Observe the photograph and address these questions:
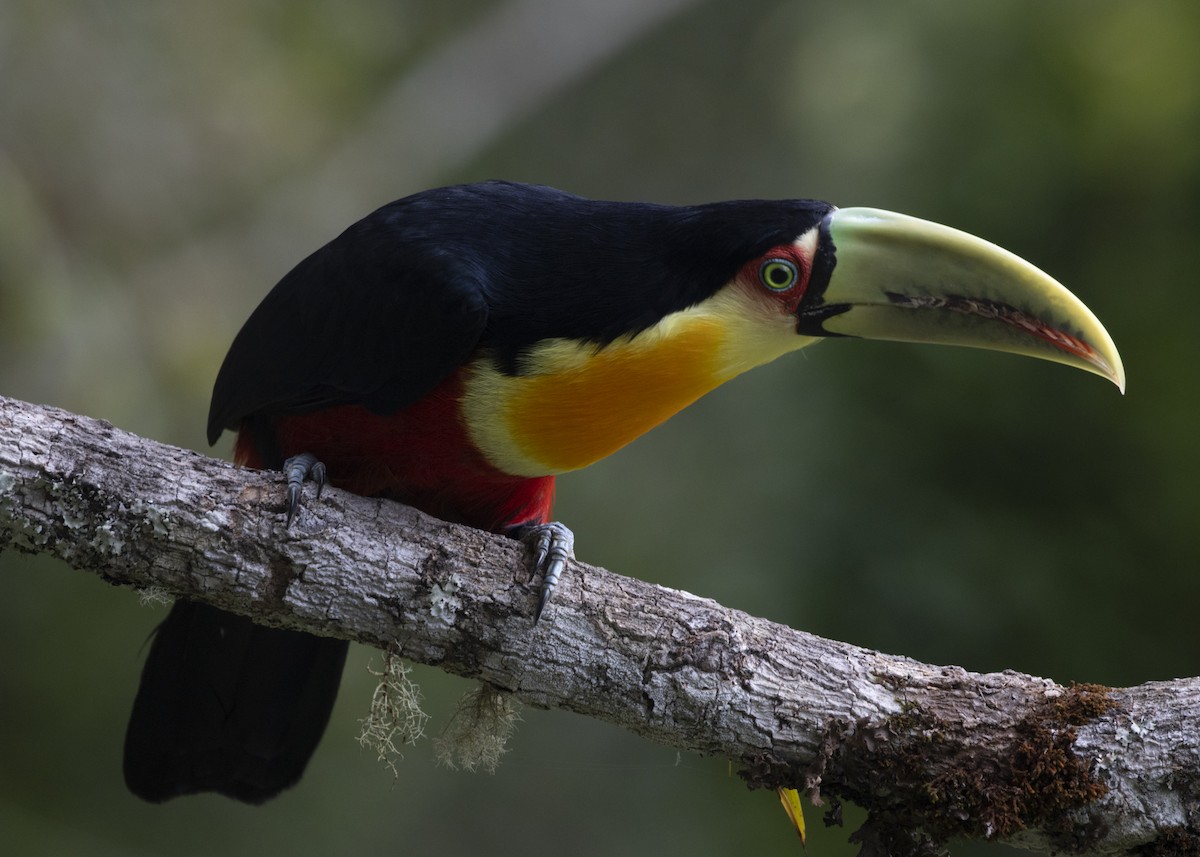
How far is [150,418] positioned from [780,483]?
8.23 ft

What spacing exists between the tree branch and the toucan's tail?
68cm

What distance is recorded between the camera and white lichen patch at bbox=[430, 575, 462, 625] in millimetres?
2248

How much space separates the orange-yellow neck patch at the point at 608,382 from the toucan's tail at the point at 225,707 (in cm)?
84

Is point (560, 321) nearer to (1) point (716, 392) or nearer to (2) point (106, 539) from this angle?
(2) point (106, 539)

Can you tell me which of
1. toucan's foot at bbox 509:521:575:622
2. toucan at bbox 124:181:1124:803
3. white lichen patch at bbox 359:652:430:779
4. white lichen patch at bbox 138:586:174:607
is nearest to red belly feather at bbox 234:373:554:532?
toucan at bbox 124:181:1124:803

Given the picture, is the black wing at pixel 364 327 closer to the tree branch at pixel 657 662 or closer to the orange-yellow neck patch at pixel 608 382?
the orange-yellow neck patch at pixel 608 382

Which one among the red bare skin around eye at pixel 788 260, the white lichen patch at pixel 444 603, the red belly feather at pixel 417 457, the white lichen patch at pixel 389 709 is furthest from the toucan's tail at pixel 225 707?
the red bare skin around eye at pixel 788 260

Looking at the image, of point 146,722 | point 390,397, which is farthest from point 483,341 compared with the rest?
point 146,722

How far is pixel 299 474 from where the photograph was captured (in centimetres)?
242

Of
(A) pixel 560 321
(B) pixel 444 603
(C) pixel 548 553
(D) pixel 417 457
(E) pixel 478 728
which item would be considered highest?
(A) pixel 560 321

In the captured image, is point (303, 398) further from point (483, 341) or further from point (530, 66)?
point (530, 66)

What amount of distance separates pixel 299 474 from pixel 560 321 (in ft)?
2.00

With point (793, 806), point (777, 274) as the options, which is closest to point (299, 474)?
point (777, 274)

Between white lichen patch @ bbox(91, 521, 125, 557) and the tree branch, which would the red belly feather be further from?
white lichen patch @ bbox(91, 521, 125, 557)
